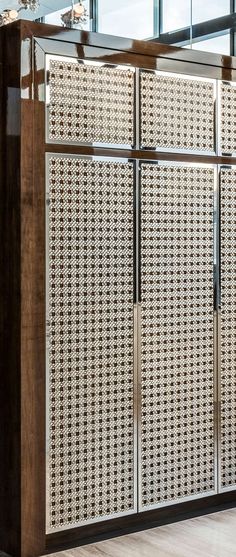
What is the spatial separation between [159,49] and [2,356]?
1802 mm

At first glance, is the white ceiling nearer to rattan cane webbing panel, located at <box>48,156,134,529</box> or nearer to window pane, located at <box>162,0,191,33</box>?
window pane, located at <box>162,0,191,33</box>

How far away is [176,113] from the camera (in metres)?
4.30

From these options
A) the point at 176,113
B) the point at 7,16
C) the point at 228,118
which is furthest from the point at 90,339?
the point at 7,16

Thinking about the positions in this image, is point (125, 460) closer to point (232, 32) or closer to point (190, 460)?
point (190, 460)

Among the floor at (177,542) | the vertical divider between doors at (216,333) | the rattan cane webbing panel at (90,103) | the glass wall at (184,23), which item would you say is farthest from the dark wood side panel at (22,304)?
the glass wall at (184,23)

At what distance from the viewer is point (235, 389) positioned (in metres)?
4.61

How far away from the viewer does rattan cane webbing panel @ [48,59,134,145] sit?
3814 mm

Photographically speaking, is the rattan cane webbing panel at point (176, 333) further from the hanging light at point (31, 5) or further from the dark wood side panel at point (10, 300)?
the hanging light at point (31, 5)

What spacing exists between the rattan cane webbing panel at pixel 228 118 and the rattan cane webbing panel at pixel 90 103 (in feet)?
2.15

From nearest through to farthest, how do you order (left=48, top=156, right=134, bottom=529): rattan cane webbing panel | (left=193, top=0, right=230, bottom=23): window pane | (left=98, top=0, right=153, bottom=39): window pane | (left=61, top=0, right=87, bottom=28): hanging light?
(left=48, top=156, right=134, bottom=529): rattan cane webbing panel → (left=61, top=0, right=87, bottom=28): hanging light → (left=193, top=0, right=230, bottom=23): window pane → (left=98, top=0, right=153, bottom=39): window pane

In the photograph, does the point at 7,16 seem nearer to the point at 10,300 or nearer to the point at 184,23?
the point at 184,23

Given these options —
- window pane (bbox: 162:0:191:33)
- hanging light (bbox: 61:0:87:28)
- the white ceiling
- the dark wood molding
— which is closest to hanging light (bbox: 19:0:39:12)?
the white ceiling

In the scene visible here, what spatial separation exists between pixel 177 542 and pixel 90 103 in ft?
7.35

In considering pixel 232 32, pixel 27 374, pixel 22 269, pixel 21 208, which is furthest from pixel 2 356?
pixel 232 32
